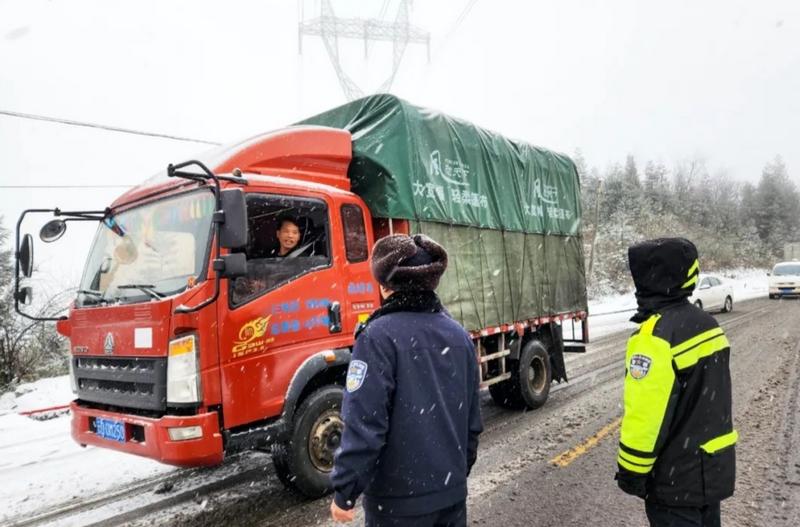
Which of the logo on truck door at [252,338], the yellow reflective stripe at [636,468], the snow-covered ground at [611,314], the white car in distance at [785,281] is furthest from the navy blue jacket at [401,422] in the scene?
the white car in distance at [785,281]

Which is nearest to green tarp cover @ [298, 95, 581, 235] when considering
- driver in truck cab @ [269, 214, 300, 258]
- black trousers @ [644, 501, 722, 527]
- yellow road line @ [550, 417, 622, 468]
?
driver in truck cab @ [269, 214, 300, 258]

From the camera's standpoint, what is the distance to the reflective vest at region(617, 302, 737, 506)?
2012mm

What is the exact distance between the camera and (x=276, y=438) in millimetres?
3646

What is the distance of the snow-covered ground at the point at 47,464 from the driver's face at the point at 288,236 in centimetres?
264

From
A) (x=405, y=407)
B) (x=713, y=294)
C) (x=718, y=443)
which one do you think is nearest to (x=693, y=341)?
(x=718, y=443)

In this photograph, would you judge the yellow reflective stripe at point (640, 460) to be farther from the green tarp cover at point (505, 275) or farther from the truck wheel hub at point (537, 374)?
the truck wheel hub at point (537, 374)

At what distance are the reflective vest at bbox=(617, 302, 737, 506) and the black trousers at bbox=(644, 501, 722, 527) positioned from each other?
0.06 metres

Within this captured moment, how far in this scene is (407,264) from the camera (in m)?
1.93

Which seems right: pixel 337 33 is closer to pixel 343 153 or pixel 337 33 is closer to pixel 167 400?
pixel 343 153

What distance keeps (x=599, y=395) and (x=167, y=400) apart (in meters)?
5.60

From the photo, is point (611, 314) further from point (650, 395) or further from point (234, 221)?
point (650, 395)

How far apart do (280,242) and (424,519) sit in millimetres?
2602

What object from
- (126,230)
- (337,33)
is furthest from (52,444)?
(337,33)

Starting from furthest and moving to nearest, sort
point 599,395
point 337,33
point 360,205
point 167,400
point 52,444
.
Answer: point 337,33 → point 599,395 → point 52,444 → point 360,205 → point 167,400
